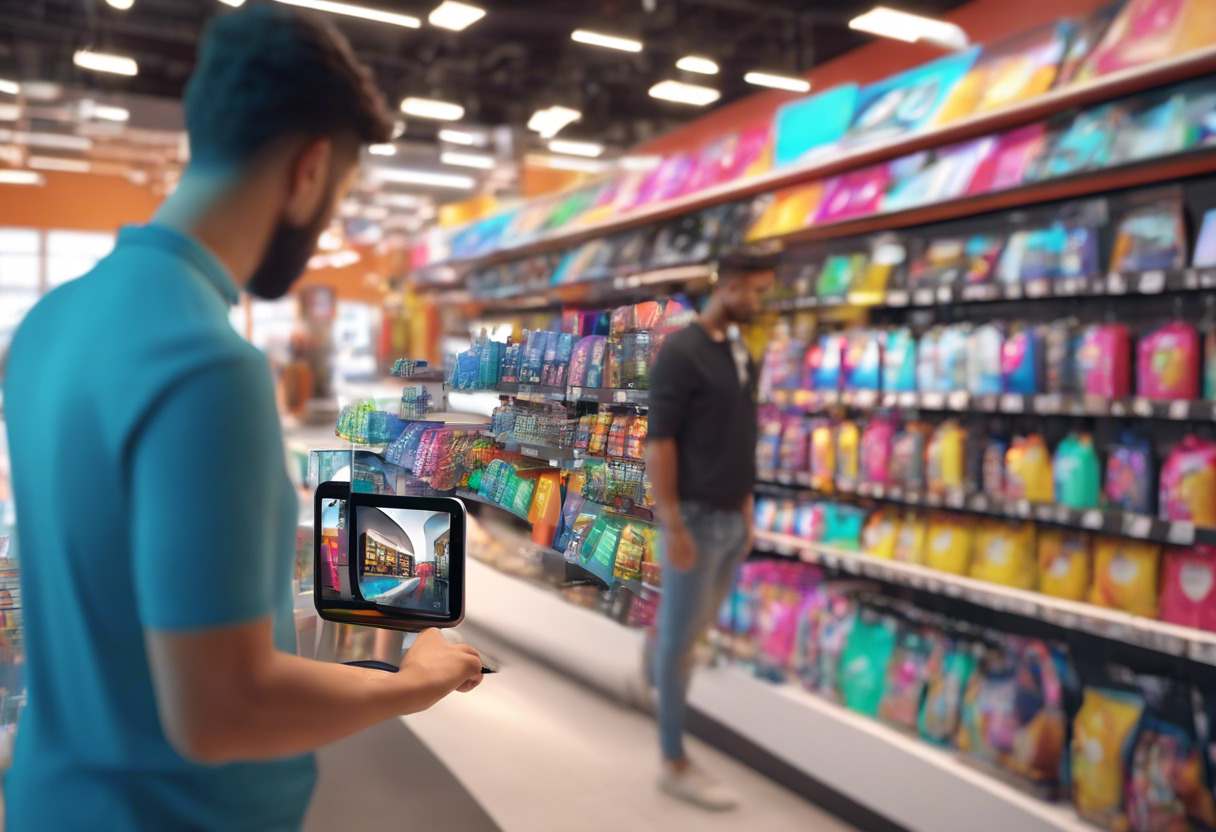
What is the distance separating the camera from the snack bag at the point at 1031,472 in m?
2.86

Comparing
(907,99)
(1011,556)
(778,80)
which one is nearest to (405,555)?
(1011,556)

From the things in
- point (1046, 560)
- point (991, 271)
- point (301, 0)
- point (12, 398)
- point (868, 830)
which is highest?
point (301, 0)

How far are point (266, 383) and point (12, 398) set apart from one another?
0.25 m

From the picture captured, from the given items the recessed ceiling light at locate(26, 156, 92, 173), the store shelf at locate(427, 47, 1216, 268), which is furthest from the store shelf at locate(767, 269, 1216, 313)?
the recessed ceiling light at locate(26, 156, 92, 173)

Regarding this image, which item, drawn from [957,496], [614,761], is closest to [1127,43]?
[957,496]

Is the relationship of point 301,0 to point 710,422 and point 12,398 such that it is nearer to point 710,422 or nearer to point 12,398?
point 710,422

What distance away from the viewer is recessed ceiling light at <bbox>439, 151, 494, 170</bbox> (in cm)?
861

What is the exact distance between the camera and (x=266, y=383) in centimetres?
68

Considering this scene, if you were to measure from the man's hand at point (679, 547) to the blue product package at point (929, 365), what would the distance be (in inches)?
41.3

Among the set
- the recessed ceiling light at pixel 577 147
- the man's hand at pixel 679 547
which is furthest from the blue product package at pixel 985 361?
the recessed ceiling light at pixel 577 147

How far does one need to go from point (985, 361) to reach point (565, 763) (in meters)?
1.92

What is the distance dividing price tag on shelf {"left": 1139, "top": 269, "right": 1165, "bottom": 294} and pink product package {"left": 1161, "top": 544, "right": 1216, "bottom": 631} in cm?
74

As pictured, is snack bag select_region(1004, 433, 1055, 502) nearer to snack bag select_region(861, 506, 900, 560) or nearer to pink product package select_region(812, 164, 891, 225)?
snack bag select_region(861, 506, 900, 560)

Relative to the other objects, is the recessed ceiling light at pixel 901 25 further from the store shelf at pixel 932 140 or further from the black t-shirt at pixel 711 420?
the black t-shirt at pixel 711 420
